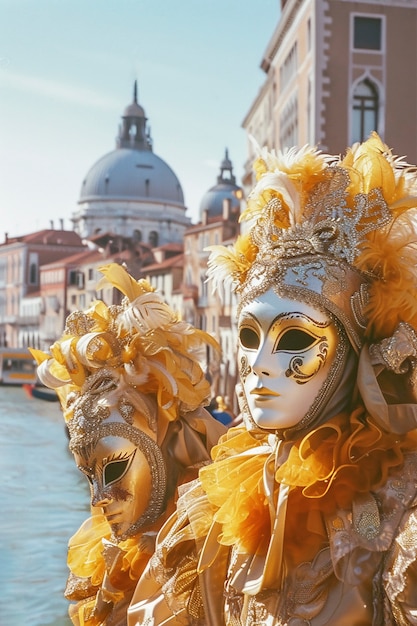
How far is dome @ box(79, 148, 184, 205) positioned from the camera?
7531 cm

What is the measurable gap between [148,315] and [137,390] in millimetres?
224

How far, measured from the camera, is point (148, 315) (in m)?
3.16

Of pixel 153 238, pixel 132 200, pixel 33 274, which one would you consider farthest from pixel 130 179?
pixel 33 274

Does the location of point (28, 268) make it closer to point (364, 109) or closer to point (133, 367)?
point (364, 109)

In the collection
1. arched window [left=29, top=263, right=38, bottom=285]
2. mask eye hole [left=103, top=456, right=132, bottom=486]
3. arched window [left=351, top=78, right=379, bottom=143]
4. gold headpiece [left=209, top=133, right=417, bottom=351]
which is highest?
arched window [left=351, top=78, right=379, bottom=143]

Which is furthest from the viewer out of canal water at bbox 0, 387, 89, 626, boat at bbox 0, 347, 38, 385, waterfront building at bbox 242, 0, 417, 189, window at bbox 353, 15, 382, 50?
boat at bbox 0, 347, 38, 385

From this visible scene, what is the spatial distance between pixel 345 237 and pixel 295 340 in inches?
10.1

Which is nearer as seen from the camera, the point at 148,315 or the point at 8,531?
the point at 148,315

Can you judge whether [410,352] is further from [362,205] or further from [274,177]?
[274,177]

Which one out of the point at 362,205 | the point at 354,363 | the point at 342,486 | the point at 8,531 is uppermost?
the point at 362,205

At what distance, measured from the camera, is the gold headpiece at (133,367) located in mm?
3102

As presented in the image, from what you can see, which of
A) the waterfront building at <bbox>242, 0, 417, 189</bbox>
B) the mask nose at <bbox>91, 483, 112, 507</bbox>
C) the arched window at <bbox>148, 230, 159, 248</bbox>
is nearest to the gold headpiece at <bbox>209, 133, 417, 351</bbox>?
the mask nose at <bbox>91, 483, 112, 507</bbox>

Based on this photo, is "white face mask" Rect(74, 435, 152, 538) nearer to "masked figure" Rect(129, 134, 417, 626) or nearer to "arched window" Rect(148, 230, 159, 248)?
"masked figure" Rect(129, 134, 417, 626)

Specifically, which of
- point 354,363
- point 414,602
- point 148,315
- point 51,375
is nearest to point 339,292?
point 354,363
